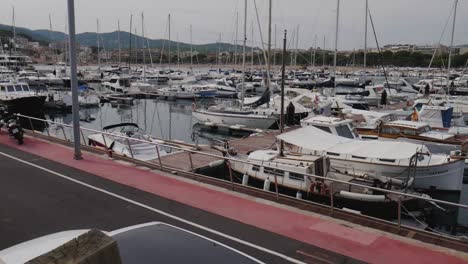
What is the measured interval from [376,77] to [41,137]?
343ft

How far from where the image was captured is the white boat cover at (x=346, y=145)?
1708 cm

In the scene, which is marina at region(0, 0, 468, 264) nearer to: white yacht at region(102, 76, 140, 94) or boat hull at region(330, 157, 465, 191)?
boat hull at region(330, 157, 465, 191)

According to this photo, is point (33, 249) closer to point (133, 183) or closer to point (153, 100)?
point (133, 183)

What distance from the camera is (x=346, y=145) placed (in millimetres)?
18875

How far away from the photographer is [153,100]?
61.7m

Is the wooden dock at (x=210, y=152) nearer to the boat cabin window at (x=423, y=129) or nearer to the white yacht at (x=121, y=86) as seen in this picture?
the boat cabin window at (x=423, y=129)

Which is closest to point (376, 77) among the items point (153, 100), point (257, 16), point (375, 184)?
point (153, 100)

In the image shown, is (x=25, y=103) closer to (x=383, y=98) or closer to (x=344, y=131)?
(x=344, y=131)

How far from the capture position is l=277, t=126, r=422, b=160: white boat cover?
17.1 meters

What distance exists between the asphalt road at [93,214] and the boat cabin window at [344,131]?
13.5m

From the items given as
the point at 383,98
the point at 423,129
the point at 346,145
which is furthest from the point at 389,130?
the point at 383,98

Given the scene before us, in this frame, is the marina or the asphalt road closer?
the marina

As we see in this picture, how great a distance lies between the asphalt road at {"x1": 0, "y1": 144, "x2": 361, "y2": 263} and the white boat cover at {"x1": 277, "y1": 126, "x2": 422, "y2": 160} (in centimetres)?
863

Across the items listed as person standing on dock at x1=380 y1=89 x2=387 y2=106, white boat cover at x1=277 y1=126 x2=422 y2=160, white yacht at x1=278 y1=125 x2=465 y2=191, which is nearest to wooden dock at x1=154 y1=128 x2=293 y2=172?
white boat cover at x1=277 y1=126 x2=422 y2=160
